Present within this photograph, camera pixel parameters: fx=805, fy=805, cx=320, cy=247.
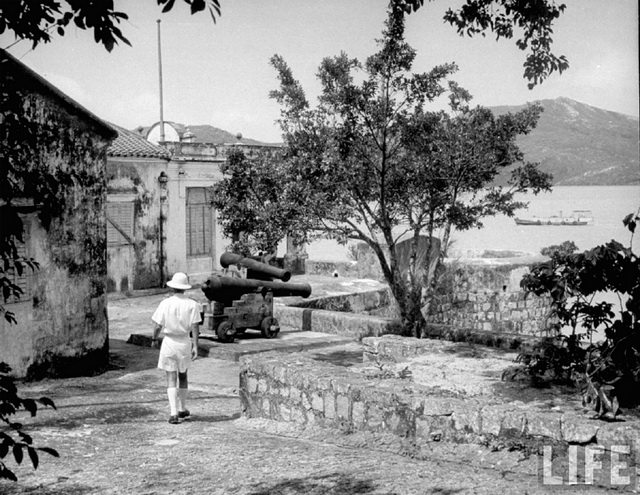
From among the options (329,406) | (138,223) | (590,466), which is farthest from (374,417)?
(138,223)

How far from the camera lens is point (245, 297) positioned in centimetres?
1348

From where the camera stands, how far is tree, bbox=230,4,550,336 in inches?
456

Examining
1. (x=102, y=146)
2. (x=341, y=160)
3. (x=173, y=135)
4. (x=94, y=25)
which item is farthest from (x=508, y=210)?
(x=173, y=135)

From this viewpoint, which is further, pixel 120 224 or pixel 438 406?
pixel 120 224

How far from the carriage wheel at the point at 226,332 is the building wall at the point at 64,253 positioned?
224 cm

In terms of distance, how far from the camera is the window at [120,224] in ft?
68.2

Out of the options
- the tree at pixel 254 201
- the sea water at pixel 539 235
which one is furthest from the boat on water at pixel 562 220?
the tree at pixel 254 201

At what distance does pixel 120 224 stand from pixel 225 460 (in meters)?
15.6

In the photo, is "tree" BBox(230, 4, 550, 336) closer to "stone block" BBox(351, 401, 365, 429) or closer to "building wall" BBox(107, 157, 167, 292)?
"stone block" BBox(351, 401, 365, 429)

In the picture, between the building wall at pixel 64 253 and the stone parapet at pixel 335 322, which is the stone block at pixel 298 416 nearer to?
the building wall at pixel 64 253

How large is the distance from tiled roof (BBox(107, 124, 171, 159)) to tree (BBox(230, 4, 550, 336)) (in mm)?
9367

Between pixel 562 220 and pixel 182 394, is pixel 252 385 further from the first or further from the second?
pixel 562 220

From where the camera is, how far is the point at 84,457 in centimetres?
662

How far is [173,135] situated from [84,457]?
751 inches
